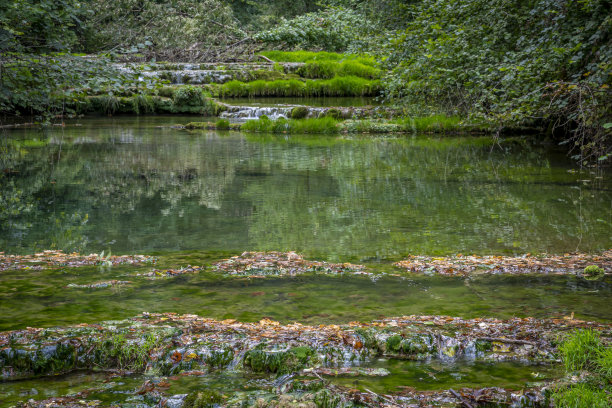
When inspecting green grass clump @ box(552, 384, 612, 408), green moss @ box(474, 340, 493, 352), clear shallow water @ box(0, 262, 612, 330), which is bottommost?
clear shallow water @ box(0, 262, 612, 330)

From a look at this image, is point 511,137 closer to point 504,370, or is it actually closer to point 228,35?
point 504,370

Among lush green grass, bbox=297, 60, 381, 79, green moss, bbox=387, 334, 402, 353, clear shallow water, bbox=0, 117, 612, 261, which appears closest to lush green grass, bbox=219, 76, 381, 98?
lush green grass, bbox=297, 60, 381, 79

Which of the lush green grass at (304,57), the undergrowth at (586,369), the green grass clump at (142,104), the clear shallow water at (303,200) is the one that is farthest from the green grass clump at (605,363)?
the lush green grass at (304,57)

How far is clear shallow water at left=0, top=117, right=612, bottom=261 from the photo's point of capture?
18.4 ft

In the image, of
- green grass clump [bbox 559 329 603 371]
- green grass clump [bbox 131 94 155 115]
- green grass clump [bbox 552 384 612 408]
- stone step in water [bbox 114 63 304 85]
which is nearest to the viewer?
green grass clump [bbox 552 384 612 408]

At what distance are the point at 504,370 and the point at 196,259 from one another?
3020mm

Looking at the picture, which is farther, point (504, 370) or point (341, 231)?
point (341, 231)

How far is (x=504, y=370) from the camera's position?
2898mm

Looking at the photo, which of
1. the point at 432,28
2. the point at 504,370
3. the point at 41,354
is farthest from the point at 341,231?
the point at 432,28

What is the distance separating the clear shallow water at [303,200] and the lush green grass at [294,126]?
3402 millimetres

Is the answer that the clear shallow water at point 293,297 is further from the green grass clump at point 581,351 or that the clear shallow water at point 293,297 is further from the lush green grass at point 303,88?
the lush green grass at point 303,88

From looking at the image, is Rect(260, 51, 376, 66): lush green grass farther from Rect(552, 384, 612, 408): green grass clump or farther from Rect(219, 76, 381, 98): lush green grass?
Rect(552, 384, 612, 408): green grass clump

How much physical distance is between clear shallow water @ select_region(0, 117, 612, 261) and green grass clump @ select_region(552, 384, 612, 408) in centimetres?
263

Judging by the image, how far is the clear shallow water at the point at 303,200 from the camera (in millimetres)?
5617
